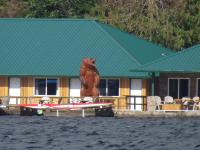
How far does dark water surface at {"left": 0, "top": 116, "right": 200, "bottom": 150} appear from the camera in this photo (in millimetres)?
57031

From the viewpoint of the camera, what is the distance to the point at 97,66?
3465 inches

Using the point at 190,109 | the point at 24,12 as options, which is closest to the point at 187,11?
the point at 24,12

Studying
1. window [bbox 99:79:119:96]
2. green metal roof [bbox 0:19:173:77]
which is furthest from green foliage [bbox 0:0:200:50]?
window [bbox 99:79:119:96]

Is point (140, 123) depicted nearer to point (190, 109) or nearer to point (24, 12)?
point (190, 109)

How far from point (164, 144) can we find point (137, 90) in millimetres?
29562

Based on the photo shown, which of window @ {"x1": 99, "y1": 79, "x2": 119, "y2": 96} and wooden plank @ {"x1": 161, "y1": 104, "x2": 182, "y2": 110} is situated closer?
wooden plank @ {"x1": 161, "y1": 104, "x2": 182, "y2": 110}

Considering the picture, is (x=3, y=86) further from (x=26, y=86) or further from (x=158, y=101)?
(x=158, y=101)

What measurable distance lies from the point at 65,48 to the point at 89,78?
7188mm

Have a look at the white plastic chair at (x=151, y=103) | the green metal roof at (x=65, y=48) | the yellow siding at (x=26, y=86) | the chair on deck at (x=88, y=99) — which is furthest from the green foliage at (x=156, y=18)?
the white plastic chair at (x=151, y=103)

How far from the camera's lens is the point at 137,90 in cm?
8744

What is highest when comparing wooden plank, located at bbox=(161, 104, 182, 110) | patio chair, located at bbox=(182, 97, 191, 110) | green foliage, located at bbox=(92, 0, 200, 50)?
green foliage, located at bbox=(92, 0, 200, 50)

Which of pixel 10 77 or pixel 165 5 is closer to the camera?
pixel 10 77

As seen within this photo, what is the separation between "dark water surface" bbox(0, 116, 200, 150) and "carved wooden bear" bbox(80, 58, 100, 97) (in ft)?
17.7

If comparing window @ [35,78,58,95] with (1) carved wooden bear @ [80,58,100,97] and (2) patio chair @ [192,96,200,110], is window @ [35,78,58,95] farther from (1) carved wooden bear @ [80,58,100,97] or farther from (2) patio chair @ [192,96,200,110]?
(2) patio chair @ [192,96,200,110]
